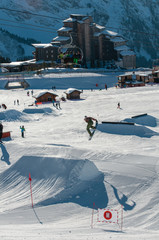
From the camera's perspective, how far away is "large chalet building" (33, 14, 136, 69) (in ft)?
289

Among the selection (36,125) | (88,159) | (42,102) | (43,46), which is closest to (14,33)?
(43,46)

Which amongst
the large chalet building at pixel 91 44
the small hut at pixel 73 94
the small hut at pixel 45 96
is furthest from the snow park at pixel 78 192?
the large chalet building at pixel 91 44

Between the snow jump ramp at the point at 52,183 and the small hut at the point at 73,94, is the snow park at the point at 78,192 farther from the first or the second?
the small hut at the point at 73,94

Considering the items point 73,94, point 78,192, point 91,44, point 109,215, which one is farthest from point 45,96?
point 91,44

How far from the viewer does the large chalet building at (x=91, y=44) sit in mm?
87938

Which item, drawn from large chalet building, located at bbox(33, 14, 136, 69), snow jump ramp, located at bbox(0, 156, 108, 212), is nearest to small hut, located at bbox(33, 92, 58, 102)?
snow jump ramp, located at bbox(0, 156, 108, 212)

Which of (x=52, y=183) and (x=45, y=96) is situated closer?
(x=52, y=183)

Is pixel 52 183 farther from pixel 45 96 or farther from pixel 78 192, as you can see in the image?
pixel 45 96

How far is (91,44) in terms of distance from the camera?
93.2 m

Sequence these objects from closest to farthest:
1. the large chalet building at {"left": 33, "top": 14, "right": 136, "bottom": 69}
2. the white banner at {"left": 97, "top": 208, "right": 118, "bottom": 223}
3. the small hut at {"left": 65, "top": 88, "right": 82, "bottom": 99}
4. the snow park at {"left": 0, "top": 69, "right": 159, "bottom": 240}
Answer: the snow park at {"left": 0, "top": 69, "right": 159, "bottom": 240}
the white banner at {"left": 97, "top": 208, "right": 118, "bottom": 223}
the small hut at {"left": 65, "top": 88, "right": 82, "bottom": 99}
the large chalet building at {"left": 33, "top": 14, "right": 136, "bottom": 69}

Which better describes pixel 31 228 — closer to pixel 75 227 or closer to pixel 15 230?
pixel 15 230

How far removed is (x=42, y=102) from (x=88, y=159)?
33.7 m

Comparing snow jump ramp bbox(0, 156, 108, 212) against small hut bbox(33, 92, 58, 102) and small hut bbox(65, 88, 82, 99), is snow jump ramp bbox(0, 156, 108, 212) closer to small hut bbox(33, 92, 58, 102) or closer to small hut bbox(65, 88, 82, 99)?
small hut bbox(33, 92, 58, 102)

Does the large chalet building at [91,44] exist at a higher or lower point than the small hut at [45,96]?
higher
